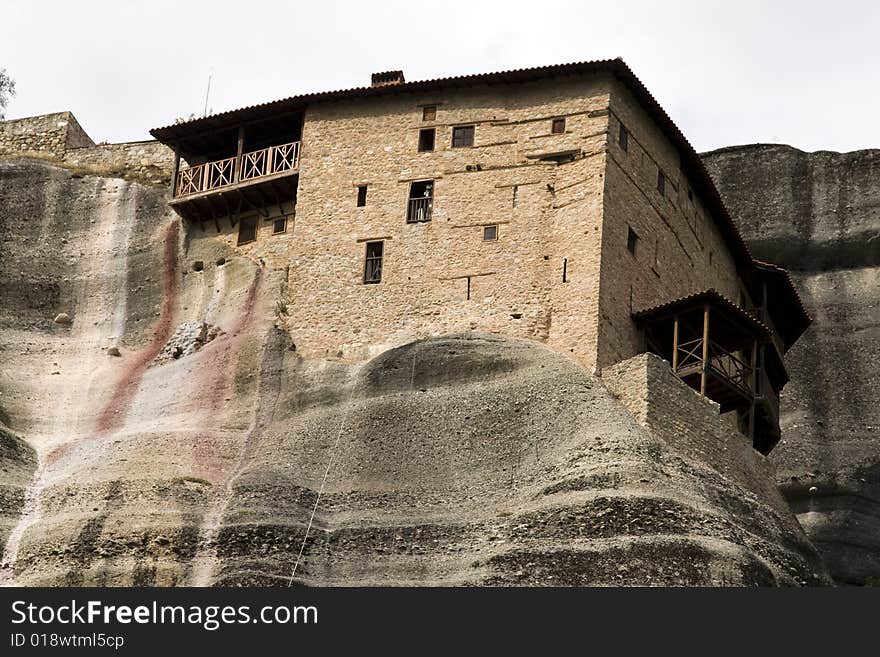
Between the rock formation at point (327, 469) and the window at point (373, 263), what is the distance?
280 cm

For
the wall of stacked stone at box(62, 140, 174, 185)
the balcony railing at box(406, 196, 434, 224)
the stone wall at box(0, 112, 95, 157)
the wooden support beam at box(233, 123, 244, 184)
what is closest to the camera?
the balcony railing at box(406, 196, 434, 224)

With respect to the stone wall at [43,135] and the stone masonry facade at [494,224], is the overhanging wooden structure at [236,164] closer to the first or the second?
the stone masonry facade at [494,224]

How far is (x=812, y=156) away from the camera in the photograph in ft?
250

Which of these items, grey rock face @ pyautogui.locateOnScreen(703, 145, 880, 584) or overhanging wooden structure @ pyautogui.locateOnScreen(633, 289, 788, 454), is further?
grey rock face @ pyautogui.locateOnScreen(703, 145, 880, 584)

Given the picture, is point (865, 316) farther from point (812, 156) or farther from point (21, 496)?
point (21, 496)

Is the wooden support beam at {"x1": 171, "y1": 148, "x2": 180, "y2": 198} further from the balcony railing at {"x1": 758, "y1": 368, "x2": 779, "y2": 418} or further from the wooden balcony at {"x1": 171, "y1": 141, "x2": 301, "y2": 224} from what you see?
the balcony railing at {"x1": 758, "y1": 368, "x2": 779, "y2": 418}

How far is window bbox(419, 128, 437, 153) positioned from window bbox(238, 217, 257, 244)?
244 inches

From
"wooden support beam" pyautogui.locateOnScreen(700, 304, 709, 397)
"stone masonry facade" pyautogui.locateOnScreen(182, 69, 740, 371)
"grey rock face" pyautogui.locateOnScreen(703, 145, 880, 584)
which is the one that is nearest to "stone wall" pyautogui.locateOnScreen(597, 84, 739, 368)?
"stone masonry facade" pyautogui.locateOnScreen(182, 69, 740, 371)

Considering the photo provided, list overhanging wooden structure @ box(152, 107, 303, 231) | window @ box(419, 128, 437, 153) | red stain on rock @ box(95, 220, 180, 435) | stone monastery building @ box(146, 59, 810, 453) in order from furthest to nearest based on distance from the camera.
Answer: overhanging wooden structure @ box(152, 107, 303, 231)
window @ box(419, 128, 437, 153)
red stain on rock @ box(95, 220, 180, 435)
stone monastery building @ box(146, 59, 810, 453)

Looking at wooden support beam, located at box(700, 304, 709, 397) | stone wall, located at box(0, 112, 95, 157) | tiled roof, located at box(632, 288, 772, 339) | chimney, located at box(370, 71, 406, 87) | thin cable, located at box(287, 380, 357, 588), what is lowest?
thin cable, located at box(287, 380, 357, 588)

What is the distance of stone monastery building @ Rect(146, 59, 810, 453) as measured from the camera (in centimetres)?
5366

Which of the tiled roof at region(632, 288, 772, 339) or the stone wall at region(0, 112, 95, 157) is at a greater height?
the stone wall at region(0, 112, 95, 157)

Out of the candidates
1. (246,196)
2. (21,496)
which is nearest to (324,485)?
(21,496)

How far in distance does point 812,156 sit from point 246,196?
2585cm
